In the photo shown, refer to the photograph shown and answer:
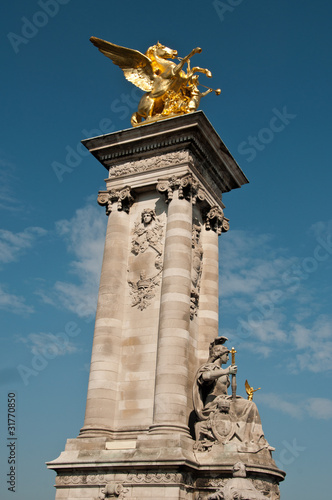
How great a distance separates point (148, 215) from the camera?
21.1 metres

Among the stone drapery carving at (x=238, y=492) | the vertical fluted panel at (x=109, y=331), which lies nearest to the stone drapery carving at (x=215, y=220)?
the vertical fluted panel at (x=109, y=331)

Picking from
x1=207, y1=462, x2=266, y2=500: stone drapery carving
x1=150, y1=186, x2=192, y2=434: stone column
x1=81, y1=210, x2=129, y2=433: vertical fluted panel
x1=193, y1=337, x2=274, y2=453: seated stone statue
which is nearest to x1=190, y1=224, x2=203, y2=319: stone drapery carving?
x1=150, y1=186, x2=192, y2=434: stone column

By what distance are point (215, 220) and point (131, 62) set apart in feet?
25.4

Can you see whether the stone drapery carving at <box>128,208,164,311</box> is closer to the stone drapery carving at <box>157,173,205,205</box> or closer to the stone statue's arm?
the stone drapery carving at <box>157,173,205,205</box>

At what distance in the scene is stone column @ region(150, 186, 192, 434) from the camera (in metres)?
17.0

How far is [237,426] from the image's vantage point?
17.0 meters

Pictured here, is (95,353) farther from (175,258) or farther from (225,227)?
(225,227)

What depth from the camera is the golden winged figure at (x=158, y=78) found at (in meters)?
22.8

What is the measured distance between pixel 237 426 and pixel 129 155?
11.1 m

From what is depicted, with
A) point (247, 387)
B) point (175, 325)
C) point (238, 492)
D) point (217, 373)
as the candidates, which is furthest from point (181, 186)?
point (238, 492)

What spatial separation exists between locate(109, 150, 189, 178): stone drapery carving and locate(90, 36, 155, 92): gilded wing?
3.56 m

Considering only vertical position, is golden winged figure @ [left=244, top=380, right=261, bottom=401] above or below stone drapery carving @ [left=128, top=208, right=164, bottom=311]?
below

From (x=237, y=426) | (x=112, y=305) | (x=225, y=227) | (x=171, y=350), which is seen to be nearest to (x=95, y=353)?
(x=112, y=305)

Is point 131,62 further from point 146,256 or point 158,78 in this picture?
point 146,256
